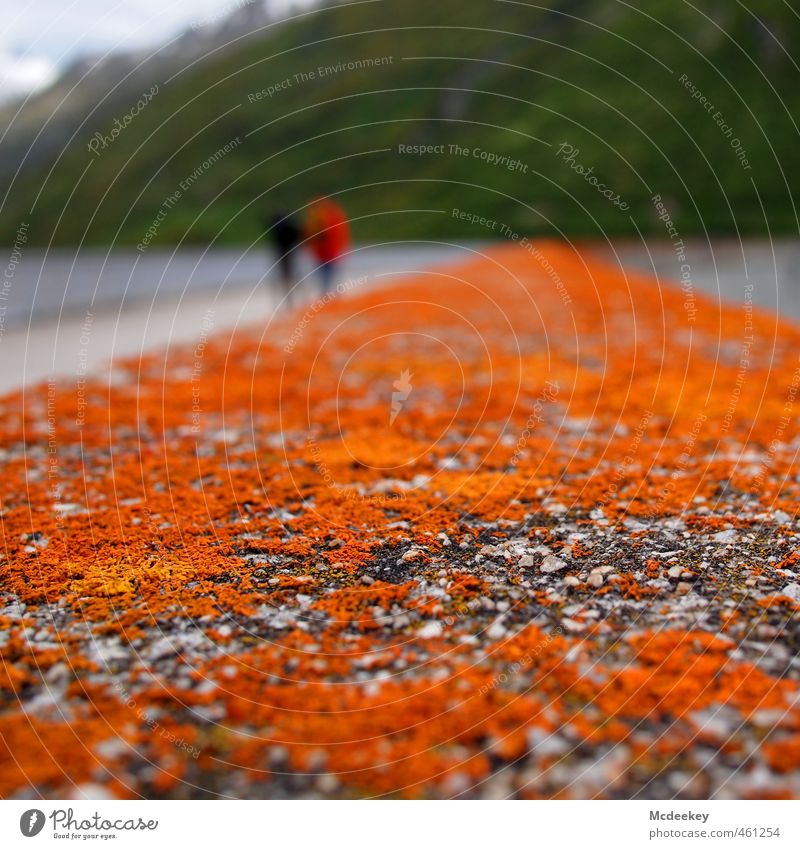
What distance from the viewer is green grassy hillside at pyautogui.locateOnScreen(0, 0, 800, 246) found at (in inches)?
2948

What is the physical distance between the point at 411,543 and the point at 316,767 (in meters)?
3.19

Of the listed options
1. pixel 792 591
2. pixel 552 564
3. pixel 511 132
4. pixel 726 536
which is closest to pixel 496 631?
pixel 552 564

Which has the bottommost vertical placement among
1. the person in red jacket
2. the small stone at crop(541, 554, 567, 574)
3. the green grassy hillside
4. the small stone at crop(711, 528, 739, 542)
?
the small stone at crop(711, 528, 739, 542)

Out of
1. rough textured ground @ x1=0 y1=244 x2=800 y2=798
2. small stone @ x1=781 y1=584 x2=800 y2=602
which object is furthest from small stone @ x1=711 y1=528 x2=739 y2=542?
small stone @ x1=781 y1=584 x2=800 y2=602

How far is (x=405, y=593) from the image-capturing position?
649cm

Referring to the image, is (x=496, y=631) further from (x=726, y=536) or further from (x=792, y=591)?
(x=726, y=536)

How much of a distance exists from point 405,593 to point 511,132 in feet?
294

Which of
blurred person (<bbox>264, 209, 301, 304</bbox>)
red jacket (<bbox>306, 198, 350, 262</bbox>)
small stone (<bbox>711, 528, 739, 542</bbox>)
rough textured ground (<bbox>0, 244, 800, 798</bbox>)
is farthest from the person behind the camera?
red jacket (<bbox>306, 198, 350, 262</bbox>)

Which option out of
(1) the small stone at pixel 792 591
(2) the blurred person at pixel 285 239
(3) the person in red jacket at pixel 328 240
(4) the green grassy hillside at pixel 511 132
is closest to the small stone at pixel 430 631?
(1) the small stone at pixel 792 591

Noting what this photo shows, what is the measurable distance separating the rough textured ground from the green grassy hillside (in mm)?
39946

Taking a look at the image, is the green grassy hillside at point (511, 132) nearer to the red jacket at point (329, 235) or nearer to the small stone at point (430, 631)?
the red jacket at point (329, 235)

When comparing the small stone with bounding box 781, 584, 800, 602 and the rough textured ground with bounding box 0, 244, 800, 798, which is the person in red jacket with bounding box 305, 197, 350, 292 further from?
the small stone with bounding box 781, 584, 800, 602

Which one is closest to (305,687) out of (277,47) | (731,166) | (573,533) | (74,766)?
(74,766)

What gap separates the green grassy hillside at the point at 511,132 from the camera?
246 ft
